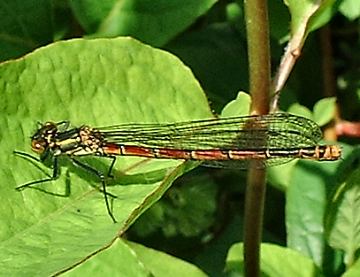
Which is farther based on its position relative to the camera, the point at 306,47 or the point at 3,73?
the point at 306,47

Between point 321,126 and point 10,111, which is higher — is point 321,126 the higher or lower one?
the lower one

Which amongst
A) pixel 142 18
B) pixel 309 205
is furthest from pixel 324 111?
pixel 142 18

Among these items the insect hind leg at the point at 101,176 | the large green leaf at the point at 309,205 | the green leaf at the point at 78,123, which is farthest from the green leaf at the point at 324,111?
the insect hind leg at the point at 101,176

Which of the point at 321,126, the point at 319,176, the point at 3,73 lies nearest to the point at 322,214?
the point at 319,176

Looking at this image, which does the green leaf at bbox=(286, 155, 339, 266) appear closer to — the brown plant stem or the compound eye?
the brown plant stem

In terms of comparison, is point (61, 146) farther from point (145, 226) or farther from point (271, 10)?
point (271, 10)

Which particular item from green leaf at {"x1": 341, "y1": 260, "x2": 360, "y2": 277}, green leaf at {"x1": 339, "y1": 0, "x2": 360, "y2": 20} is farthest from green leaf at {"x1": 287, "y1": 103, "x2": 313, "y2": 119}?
green leaf at {"x1": 341, "y1": 260, "x2": 360, "y2": 277}
